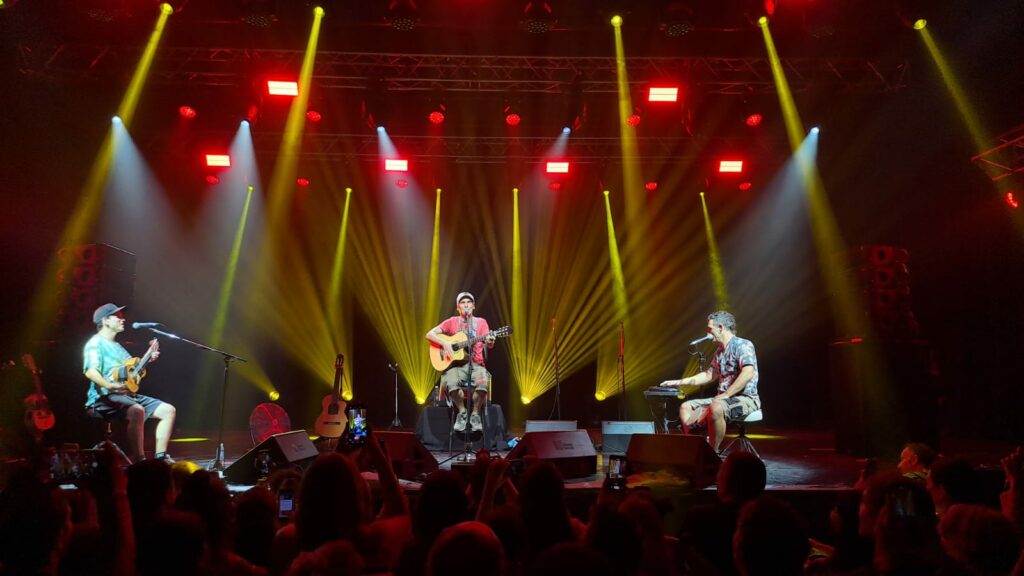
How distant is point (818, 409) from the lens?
12547 millimetres

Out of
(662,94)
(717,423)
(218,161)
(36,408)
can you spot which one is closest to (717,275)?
(662,94)

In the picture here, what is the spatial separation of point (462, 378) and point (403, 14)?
4.58 metres

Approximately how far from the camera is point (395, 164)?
432 inches

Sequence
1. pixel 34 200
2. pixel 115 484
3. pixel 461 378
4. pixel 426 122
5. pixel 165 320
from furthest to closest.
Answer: pixel 165 320 → pixel 426 122 → pixel 34 200 → pixel 461 378 → pixel 115 484

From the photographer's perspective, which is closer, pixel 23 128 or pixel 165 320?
pixel 23 128

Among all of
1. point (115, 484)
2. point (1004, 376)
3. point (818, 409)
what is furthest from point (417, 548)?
point (818, 409)

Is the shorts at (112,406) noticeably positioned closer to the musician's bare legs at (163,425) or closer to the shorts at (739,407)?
the musician's bare legs at (163,425)

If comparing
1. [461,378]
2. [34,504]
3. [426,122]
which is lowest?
[34,504]

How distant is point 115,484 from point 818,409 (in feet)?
41.8

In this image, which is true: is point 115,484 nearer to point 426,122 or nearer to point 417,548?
point 417,548

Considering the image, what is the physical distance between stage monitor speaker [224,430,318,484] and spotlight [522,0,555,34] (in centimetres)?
523

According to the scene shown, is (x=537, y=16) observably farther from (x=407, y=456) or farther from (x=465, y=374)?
(x=407, y=456)

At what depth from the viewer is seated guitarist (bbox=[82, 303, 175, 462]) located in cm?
679

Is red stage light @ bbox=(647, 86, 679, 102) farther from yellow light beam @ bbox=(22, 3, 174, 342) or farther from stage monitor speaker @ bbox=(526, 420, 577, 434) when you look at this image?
yellow light beam @ bbox=(22, 3, 174, 342)
